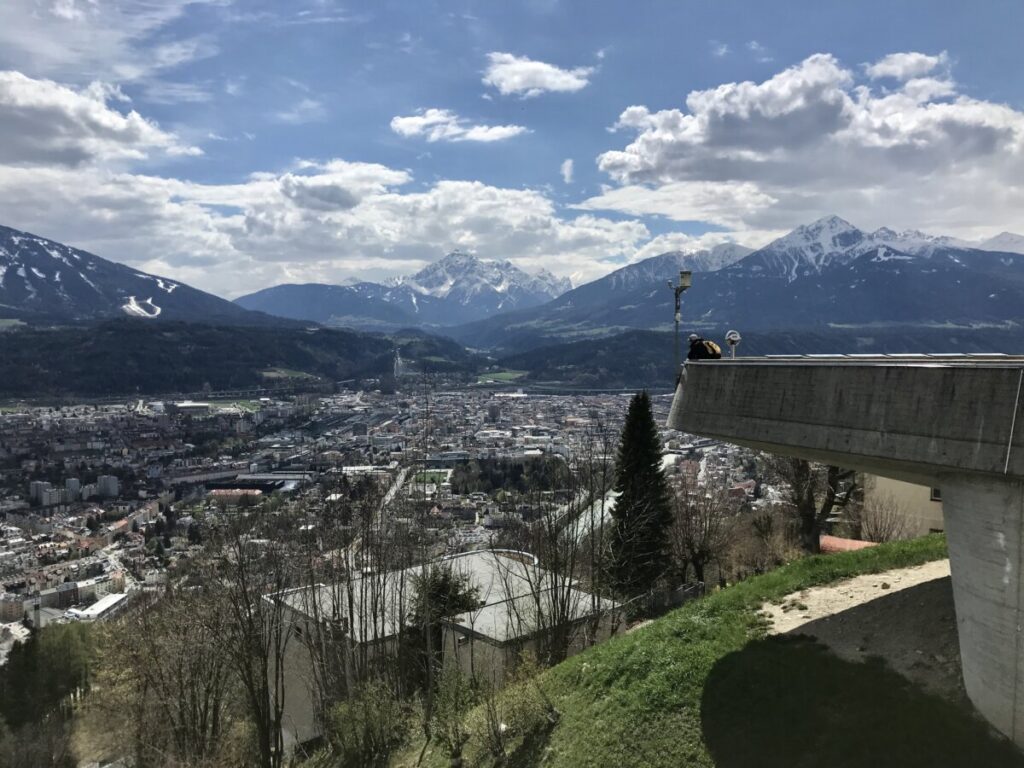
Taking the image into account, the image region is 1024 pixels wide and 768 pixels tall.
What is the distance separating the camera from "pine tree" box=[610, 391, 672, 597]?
26453 mm

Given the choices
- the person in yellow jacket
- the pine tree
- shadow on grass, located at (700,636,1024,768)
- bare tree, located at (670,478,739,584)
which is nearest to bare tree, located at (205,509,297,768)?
the pine tree

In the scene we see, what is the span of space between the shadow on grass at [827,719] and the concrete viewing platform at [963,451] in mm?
483

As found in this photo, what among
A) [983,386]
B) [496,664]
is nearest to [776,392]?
[983,386]

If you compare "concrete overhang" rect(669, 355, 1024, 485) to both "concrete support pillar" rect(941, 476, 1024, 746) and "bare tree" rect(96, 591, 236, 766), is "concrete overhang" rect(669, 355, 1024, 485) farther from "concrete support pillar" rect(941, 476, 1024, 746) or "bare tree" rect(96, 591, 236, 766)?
"bare tree" rect(96, 591, 236, 766)

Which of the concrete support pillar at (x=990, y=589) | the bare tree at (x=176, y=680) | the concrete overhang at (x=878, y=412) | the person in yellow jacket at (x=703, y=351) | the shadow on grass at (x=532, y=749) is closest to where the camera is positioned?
the concrete support pillar at (x=990, y=589)

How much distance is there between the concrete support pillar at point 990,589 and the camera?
713 cm

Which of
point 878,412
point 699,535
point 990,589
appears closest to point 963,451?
point 878,412

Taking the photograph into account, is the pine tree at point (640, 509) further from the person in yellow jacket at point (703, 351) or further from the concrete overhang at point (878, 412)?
the concrete overhang at point (878, 412)

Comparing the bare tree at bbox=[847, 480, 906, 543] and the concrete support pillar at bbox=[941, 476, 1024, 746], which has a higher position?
the concrete support pillar at bbox=[941, 476, 1024, 746]

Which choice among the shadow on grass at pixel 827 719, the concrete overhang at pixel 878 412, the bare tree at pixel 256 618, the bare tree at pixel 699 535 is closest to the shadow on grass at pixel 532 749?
the shadow on grass at pixel 827 719

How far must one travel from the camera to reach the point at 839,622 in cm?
1055

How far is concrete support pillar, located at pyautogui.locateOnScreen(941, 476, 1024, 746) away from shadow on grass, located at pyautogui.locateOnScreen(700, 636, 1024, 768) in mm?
370

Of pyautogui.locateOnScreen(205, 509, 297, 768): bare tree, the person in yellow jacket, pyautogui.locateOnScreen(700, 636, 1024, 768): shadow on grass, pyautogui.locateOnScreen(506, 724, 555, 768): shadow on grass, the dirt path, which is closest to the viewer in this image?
pyautogui.locateOnScreen(700, 636, 1024, 768): shadow on grass

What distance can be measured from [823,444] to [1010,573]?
7.63ft
